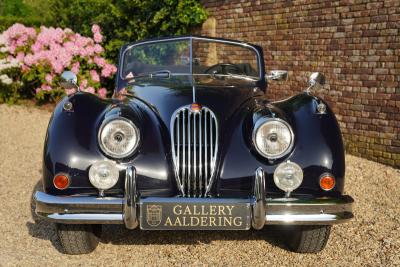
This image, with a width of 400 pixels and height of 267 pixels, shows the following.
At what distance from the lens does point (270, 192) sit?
10.6ft

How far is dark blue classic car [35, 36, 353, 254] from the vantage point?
123 inches

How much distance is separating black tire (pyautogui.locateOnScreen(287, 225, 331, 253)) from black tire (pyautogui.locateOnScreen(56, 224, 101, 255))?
4.73 ft

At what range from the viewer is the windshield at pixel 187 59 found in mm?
4601

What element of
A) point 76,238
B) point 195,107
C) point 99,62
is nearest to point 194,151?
point 195,107

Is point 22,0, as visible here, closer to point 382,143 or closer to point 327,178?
point 382,143

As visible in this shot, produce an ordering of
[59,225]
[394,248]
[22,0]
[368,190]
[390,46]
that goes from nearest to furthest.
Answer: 1. [59,225]
2. [394,248]
3. [368,190]
4. [390,46]
5. [22,0]

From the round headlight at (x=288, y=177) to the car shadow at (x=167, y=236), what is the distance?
31.5 inches

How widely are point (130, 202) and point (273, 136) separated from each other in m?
0.99

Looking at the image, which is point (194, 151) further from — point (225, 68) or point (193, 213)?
point (225, 68)

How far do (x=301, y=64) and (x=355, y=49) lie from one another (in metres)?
1.06

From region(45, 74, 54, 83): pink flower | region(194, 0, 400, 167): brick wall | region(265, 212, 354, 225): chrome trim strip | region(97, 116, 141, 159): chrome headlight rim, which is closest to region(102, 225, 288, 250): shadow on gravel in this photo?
region(265, 212, 354, 225): chrome trim strip

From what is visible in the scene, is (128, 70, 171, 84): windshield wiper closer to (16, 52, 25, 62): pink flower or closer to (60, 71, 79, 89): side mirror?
(60, 71, 79, 89): side mirror

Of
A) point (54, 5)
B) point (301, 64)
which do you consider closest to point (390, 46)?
point (301, 64)

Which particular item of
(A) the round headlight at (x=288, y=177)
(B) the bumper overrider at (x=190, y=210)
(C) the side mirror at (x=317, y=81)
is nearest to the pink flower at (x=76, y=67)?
(C) the side mirror at (x=317, y=81)
